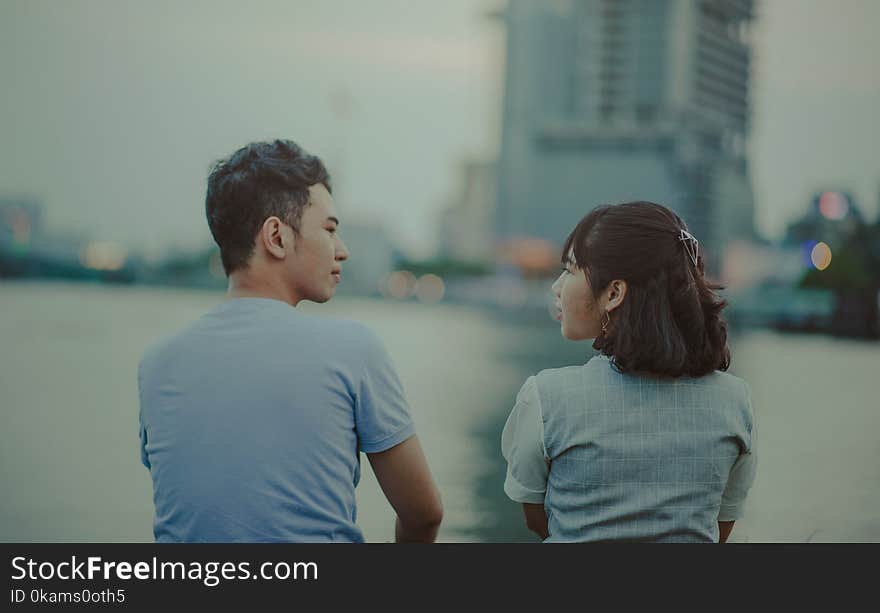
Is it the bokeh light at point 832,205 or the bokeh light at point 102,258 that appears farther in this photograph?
the bokeh light at point 102,258

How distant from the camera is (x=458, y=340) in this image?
28750mm

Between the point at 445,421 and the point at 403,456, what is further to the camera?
the point at 445,421

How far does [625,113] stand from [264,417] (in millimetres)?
121850

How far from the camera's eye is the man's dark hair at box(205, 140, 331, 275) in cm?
178

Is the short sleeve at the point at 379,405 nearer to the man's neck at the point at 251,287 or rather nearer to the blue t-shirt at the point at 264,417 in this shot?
the blue t-shirt at the point at 264,417

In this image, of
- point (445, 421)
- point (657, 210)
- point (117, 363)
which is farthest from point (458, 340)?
point (657, 210)

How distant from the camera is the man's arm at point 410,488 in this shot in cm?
176

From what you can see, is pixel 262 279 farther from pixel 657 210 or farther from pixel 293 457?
pixel 657 210

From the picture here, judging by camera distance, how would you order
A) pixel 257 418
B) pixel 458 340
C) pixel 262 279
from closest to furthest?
pixel 257 418
pixel 262 279
pixel 458 340

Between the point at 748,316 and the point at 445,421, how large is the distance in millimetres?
48795

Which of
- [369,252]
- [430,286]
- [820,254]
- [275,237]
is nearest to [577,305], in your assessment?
[275,237]

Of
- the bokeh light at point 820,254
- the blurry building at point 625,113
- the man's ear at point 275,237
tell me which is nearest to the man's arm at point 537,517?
the man's ear at point 275,237

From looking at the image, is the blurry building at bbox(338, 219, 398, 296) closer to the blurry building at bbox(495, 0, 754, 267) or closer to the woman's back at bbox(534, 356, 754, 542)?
the blurry building at bbox(495, 0, 754, 267)

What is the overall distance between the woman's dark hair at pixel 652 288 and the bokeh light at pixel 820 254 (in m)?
73.7
